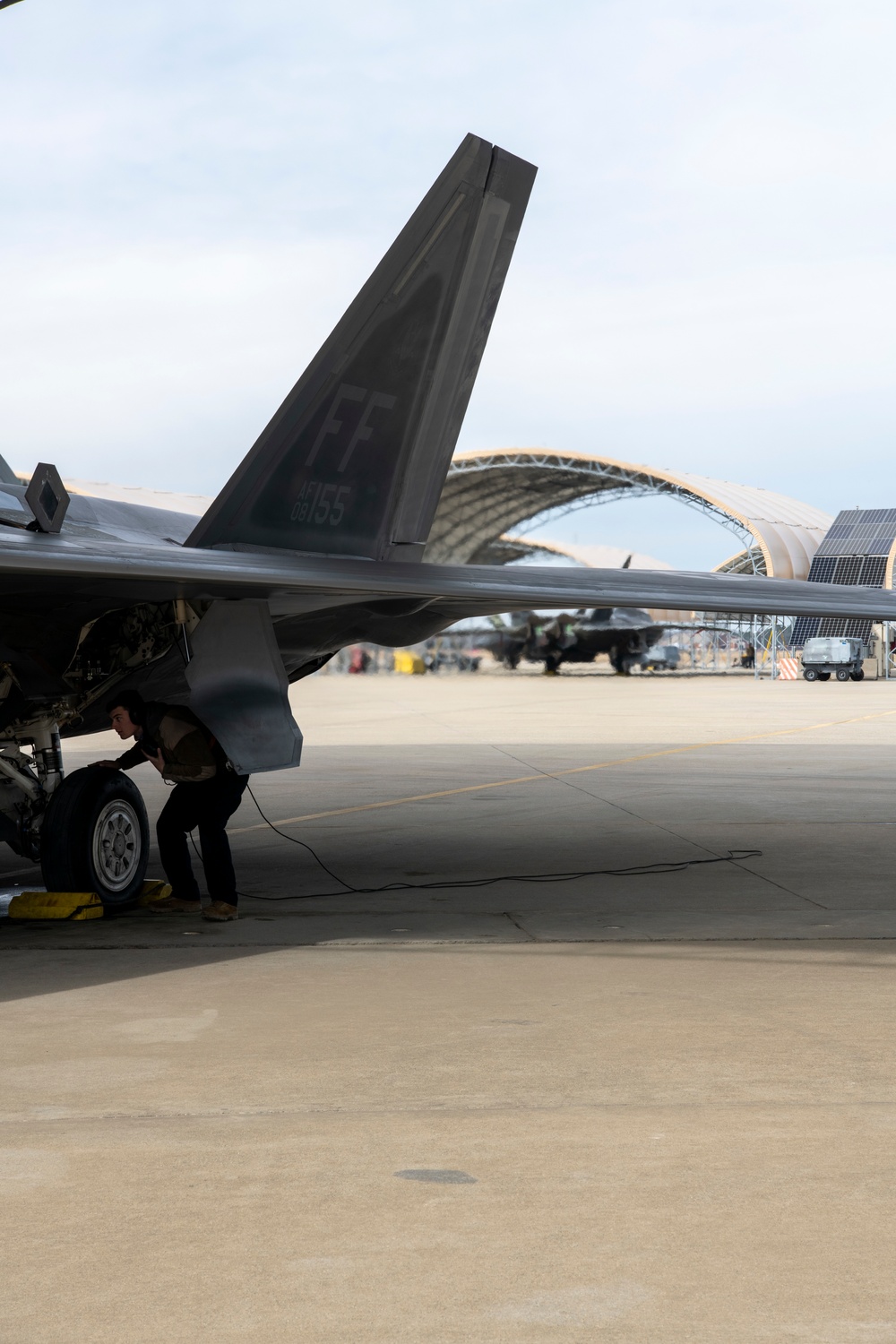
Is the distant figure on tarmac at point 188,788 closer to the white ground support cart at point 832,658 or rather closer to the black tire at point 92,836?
the black tire at point 92,836

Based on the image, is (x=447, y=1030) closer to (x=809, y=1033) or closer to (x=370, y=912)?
(x=809, y=1033)

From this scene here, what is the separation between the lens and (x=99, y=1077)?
445cm

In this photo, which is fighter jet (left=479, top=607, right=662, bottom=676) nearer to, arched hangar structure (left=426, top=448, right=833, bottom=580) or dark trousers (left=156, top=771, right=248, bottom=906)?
arched hangar structure (left=426, top=448, right=833, bottom=580)

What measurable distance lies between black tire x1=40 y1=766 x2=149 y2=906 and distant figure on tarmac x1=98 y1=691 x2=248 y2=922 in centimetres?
18

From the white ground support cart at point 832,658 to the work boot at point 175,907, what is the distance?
4577 cm

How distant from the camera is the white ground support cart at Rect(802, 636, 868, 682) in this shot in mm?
50750

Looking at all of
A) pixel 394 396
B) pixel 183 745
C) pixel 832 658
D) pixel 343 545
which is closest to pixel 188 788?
pixel 183 745

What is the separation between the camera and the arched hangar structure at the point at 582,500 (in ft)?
192

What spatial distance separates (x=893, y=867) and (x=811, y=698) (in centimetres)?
2717

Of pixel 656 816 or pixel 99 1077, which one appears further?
pixel 656 816

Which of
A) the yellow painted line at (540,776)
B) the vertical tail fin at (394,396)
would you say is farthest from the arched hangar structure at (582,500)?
the vertical tail fin at (394,396)

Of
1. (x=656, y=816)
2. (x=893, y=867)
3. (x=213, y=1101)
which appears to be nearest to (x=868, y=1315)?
(x=213, y=1101)

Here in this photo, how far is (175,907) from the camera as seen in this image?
7762 millimetres

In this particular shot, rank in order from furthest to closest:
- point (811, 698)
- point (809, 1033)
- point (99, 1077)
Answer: point (811, 698) → point (809, 1033) → point (99, 1077)
